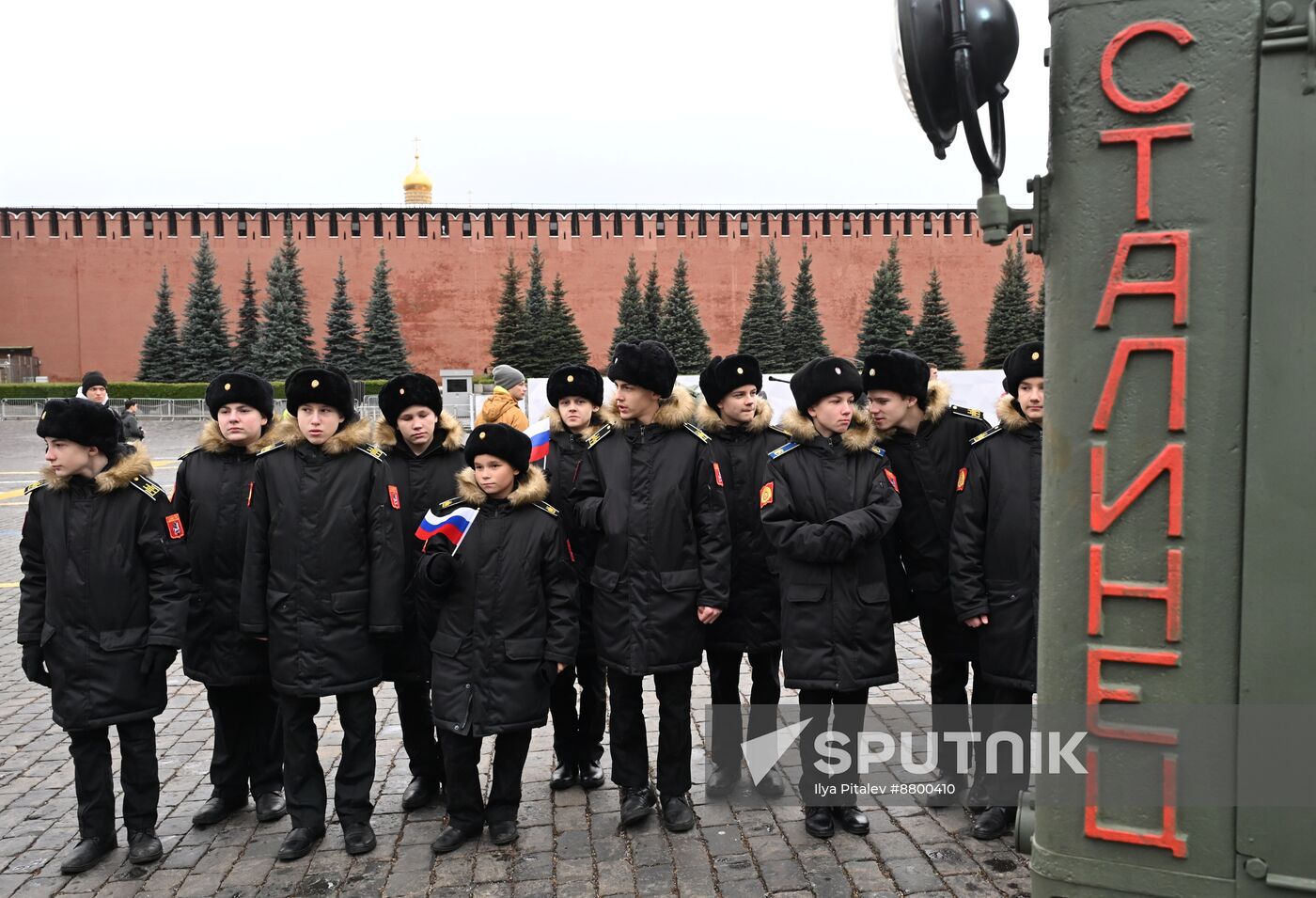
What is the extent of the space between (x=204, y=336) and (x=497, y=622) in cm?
4738

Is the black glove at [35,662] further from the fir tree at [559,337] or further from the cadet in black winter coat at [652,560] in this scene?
the fir tree at [559,337]

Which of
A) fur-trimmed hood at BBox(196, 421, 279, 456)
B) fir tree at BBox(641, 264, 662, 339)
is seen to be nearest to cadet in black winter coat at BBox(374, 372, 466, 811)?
fur-trimmed hood at BBox(196, 421, 279, 456)

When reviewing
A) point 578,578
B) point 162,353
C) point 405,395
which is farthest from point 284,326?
point 578,578

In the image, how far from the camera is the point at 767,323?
51469mm

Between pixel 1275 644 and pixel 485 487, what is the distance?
10.1 feet

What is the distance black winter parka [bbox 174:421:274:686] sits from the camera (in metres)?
4.44

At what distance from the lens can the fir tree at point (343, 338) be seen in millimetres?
48188

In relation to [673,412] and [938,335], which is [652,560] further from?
[938,335]

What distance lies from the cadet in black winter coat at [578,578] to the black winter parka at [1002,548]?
62.4 inches

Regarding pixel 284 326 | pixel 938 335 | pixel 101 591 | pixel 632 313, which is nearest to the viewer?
pixel 101 591

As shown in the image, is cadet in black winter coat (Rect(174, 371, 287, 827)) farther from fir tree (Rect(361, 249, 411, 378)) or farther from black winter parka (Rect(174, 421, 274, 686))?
fir tree (Rect(361, 249, 411, 378))

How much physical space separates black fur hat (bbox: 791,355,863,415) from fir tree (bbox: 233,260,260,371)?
4564 centimetres

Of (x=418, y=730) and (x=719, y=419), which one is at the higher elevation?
(x=719, y=419)

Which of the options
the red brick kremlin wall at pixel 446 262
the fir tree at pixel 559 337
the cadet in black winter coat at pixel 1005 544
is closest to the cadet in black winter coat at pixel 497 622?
the cadet in black winter coat at pixel 1005 544
